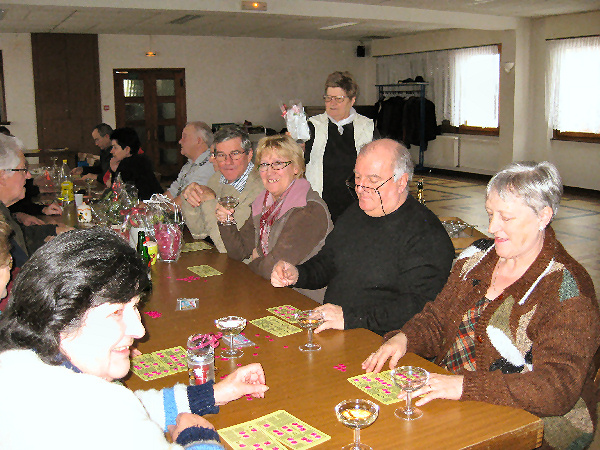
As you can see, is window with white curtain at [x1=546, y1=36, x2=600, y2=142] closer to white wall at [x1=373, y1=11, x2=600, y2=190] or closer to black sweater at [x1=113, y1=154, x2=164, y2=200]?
white wall at [x1=373, y1=11, x2=600, y2=190]

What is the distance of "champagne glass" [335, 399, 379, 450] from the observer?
1.47 metres

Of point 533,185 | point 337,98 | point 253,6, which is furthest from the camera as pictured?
point 253,6

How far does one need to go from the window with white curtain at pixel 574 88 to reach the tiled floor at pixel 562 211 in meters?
1.17

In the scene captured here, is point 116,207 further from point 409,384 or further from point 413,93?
point 413,93

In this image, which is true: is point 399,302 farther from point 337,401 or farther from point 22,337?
point 22,337

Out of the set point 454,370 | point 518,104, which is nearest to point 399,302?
point 454,370

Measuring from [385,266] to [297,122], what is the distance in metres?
2.52

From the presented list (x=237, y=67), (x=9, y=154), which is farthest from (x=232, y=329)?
(x=237, y=67)

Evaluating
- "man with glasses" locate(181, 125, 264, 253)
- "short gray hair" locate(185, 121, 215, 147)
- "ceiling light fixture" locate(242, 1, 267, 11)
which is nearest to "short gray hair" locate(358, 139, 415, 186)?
"man with glasses" locate(181, 125, 264, 253)

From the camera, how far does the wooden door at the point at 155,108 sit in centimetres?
1292

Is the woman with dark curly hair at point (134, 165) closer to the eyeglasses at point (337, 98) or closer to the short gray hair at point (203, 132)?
the short gray hair at point (203, 132)

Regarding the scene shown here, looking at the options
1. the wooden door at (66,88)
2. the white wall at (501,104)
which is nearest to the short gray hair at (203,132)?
the white wall at (501,104)

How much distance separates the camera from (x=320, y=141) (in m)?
4.80

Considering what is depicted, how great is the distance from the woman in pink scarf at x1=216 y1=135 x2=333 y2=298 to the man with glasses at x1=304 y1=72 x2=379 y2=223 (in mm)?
1287
